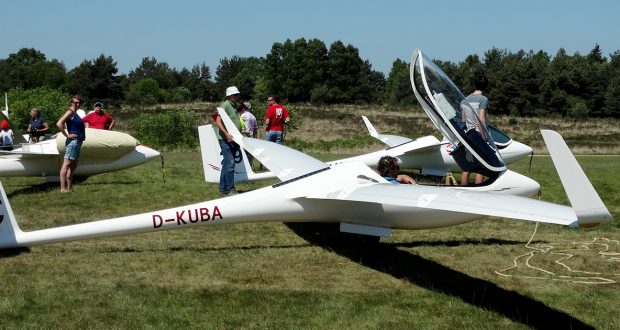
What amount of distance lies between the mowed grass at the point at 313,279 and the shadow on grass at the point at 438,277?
16 mm

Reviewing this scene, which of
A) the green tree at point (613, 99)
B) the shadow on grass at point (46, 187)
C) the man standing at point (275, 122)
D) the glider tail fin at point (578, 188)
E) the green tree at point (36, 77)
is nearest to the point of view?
the glider tail fin at point (578, 188)

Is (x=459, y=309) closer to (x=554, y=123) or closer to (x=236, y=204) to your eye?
(x=236, y=204)

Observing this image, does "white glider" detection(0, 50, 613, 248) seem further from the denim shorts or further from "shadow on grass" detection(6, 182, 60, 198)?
"shadow on grass" detection(6, 182, 60, 198)

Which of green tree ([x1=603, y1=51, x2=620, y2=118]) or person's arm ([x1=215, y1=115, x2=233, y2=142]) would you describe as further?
green tree ([x1=603, y1=51, x2=620, y2=118])

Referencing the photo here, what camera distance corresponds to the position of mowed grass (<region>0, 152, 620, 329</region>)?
5.23 meters

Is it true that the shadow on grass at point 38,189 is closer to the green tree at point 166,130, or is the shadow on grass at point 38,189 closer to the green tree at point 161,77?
the green tree at point 166,130

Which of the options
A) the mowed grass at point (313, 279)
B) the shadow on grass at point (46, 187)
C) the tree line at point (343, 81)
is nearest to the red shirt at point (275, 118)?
the shadow on grass at point (46, 187)

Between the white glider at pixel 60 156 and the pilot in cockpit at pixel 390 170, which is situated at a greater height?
the pilot in cockpit at pixel 390 170

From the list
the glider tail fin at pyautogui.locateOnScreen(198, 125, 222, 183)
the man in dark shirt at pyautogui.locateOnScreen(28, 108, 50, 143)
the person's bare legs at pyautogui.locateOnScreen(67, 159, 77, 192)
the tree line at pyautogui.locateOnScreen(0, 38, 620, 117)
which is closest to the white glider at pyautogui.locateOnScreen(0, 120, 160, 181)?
the person's bare legs at pyautogui.locateOnScreen(67, 159, 77, 192)

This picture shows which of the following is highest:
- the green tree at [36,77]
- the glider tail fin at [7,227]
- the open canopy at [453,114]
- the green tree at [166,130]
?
the green tree at [36,77]

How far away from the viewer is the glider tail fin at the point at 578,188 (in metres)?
4.07

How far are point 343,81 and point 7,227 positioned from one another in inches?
3590

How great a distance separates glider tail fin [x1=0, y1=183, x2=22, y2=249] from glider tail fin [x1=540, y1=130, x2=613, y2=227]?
505 cm

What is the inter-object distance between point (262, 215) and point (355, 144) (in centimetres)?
2239
